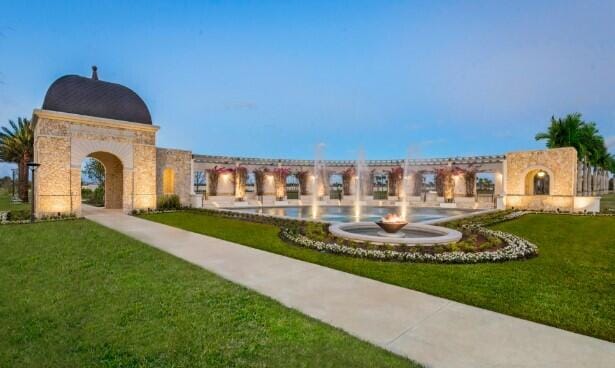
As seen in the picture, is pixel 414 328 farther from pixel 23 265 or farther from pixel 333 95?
pixel 333 95

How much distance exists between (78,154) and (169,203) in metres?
6.18

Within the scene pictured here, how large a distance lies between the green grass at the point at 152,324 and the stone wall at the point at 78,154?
11.9 metres

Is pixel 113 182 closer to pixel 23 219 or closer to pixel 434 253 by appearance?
pixel 23 219

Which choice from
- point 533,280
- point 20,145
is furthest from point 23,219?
point 533,280

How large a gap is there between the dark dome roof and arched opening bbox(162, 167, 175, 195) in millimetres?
4407

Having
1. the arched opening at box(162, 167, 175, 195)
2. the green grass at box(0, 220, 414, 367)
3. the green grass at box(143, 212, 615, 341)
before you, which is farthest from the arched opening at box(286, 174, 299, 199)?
the green grass at box(0, 220, 414, 367)

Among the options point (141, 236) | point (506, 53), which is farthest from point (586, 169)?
point (141, 236)

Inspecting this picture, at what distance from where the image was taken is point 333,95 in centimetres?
11431

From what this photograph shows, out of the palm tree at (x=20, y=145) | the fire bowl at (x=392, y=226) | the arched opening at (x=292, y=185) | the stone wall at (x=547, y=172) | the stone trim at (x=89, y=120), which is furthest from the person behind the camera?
the arched opening at (x=292, y=185)

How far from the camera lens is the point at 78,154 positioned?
16.8 m

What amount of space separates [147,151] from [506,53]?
35.7 m

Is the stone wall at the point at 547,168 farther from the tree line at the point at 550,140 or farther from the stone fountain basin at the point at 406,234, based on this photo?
the stone fountain basin at the point at 406,234

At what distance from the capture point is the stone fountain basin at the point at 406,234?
8.52 metres

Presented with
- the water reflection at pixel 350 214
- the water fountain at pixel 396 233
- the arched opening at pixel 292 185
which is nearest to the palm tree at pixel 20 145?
the water reflection at pixel 350 214
